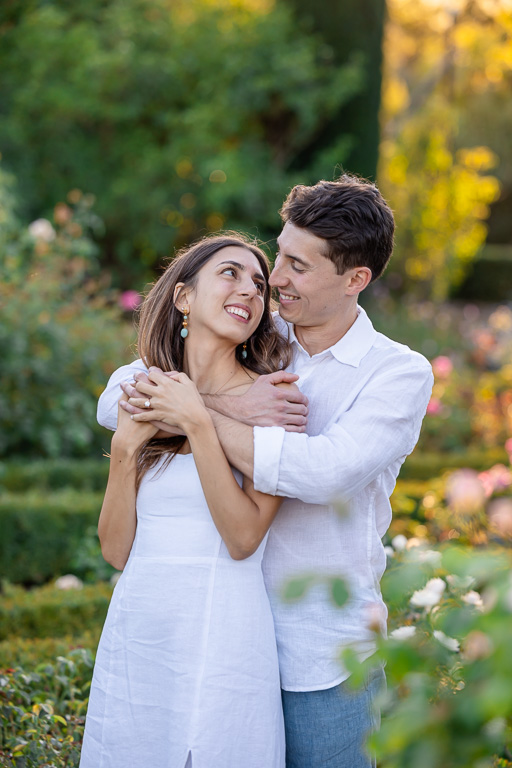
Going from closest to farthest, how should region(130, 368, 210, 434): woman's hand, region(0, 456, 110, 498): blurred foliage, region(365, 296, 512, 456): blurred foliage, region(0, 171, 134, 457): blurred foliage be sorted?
region(130, 368, 210, 434): woman's hand < region(0, 456, 110, 498): blurred foliage < region(0, 171, 134, 457): blurred foliage < region(365, 296, 512, 456): blurred foliage

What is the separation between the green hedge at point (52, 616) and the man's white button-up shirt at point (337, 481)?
2.02m

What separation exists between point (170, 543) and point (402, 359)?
2.24 feet

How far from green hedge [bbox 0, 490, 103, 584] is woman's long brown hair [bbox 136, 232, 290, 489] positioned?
274 centimetres

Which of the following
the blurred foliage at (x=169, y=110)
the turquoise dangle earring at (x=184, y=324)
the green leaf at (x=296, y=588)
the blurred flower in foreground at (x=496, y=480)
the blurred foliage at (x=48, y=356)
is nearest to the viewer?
the green leaf at (x=296, y=588)

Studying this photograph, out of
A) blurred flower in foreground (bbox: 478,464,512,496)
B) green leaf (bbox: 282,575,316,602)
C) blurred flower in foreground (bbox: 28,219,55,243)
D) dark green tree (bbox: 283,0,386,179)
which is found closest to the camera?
green leaf (bbox: 282,575,316,602)

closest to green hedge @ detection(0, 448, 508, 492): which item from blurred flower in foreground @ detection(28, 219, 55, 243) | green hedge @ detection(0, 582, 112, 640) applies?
green hedge @ detection(0, 582, 112, 640)

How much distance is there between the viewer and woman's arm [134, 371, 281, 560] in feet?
5.81

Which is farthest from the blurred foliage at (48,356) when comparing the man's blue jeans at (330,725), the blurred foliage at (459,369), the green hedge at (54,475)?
the man's blue jeans at (330,725)

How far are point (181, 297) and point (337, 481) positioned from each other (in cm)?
69

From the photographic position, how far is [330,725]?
1876mm

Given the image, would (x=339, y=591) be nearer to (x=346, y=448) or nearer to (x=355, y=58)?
(x=346, y=448)

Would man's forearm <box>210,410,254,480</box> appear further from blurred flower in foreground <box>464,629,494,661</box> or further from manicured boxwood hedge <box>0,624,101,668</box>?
manicured boxwood hedge <box>0,624,101,668</box>

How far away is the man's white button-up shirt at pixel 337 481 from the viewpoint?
1737mm

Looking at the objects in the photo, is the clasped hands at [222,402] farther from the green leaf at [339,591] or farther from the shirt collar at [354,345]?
the green leaf at [339,591]
